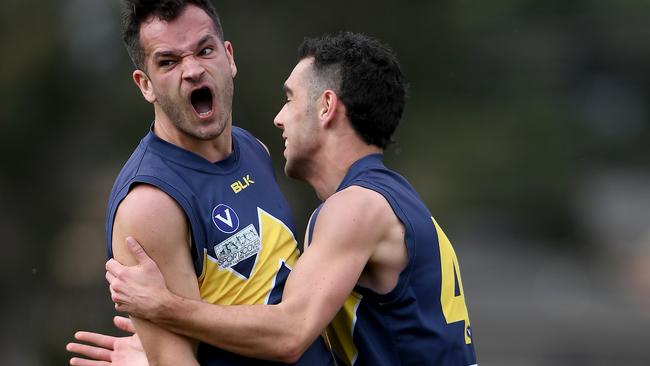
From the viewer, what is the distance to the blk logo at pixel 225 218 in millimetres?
4465

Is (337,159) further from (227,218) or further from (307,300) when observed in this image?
(307,300)

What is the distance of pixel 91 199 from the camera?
1334 centimetres

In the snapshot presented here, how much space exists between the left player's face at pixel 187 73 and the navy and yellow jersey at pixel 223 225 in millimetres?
127

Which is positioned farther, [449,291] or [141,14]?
[449,291]

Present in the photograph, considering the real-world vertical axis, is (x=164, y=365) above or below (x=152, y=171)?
below

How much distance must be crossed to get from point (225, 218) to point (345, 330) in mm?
737

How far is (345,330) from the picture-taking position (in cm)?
477

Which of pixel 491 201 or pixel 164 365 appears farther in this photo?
pixel 491 201

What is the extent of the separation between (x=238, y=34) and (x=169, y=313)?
904cm

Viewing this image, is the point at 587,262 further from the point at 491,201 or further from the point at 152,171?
the point at 152,171

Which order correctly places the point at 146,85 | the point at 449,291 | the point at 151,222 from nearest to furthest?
the point at 151,222
the point at 146,85
the point at 449,291

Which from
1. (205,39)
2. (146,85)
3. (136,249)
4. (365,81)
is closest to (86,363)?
(136,249)

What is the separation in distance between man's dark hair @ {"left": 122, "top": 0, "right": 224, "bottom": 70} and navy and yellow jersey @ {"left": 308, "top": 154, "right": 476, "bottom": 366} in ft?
3.23

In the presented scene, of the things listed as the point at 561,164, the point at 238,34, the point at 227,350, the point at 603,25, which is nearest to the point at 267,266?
the point at 227,350
